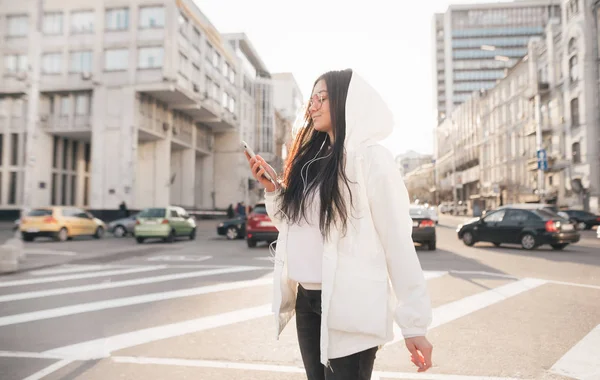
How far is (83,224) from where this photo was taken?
69.7ft

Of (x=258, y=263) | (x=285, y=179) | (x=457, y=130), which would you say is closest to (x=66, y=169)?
(x=258, y=263)

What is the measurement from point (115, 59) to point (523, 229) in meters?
31.1

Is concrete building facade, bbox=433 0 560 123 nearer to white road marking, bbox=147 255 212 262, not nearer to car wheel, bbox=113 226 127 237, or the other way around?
car wheel, bbox=113 226 127 237

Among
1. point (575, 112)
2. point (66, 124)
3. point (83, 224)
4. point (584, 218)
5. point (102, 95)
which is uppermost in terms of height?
point (102, 95)

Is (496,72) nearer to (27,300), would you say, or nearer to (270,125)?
(270,125)

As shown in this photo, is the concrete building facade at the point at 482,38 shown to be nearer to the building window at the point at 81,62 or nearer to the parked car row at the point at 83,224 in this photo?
the building window at the point at 81,62

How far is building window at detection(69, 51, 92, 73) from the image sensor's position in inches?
1379

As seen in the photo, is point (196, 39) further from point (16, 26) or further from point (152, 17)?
point (16, 26)

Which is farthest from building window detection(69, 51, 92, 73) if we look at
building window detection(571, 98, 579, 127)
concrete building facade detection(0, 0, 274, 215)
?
building window detection(571, 98, 579, 127)

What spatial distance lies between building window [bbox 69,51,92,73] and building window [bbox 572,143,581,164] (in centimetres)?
3788

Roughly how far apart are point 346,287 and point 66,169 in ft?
136

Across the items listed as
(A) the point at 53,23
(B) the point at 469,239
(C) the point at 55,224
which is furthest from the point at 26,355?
(A) the point at 53,23

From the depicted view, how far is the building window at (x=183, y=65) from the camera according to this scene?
36.3 m

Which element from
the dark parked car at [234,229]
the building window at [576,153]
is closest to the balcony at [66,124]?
the dark parked car at [234,229]
